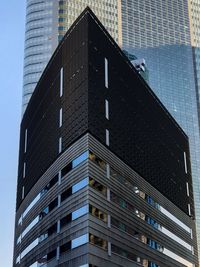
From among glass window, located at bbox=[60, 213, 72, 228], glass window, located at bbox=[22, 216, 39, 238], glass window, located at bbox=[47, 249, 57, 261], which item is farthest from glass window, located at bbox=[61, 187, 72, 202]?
glass window, located at bbox=[22, 216, 39, 238]

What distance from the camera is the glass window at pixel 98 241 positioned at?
72.2 m

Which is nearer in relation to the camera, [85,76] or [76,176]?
[76,176]

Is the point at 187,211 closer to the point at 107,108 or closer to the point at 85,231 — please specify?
the point at 107,108

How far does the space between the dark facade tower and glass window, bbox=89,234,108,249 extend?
148mm

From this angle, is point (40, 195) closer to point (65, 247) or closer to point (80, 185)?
point (65, 247)

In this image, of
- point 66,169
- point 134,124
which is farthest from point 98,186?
point 134,124

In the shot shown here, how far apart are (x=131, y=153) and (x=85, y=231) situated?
24276 mm

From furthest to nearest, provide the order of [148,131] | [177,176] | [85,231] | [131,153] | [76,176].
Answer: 1. [177,176]
2. [148,131]
3. [131,153]
4. [76,176]
5. [85,231]

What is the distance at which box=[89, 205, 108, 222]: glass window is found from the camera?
73.9 meters

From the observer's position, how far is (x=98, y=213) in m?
75.5

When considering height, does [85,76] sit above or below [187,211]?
above

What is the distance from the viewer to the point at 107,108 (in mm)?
86625

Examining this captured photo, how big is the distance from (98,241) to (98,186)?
853 cm

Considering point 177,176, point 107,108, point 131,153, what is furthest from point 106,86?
point 177,176
